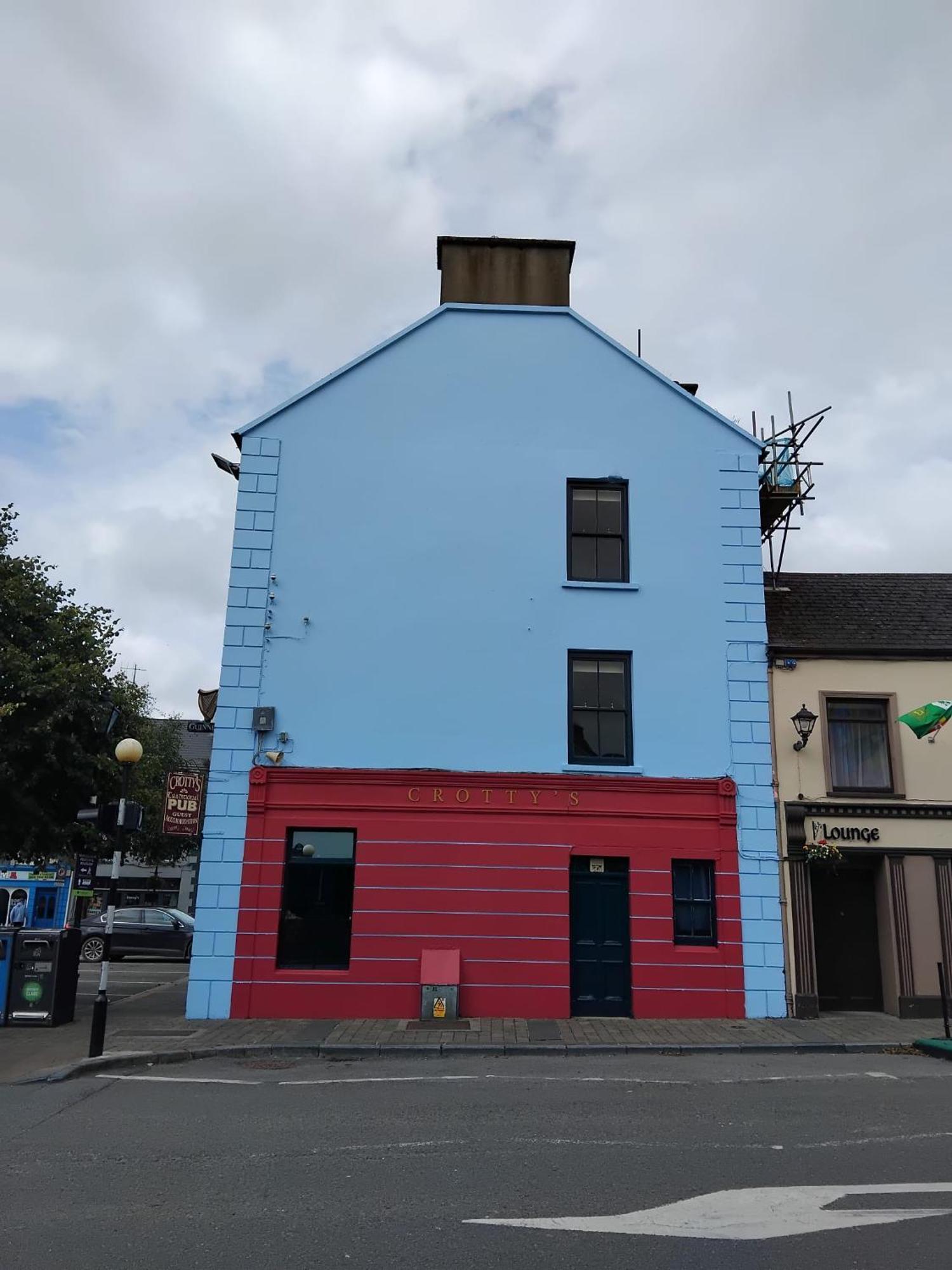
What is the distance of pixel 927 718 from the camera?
49.6ft

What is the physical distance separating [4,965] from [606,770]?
9.02 m

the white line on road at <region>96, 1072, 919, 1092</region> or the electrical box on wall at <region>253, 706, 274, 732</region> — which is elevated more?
the electrical box on wall at <region>253, 706, 274, 732</region>

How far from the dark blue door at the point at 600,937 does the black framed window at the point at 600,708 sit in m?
1.64

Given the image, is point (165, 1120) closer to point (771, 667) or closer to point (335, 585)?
point (335, 585)

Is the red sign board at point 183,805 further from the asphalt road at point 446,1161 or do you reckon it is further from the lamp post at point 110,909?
the asphalt road at point 446,1161

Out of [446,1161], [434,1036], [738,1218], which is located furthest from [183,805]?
[738,1218]

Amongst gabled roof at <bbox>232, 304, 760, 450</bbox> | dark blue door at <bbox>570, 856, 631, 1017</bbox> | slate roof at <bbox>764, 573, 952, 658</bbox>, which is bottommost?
dark blue door at <bbox>570, 856, 631, 1017</bbox>

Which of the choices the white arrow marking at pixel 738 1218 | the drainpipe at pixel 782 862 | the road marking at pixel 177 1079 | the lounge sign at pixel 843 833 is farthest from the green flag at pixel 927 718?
the road marking at pixel 177 1079

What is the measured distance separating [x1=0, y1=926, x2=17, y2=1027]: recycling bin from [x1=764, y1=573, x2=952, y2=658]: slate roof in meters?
12.1

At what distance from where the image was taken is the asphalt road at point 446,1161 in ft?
17.4

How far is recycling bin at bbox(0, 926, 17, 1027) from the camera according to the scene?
44.6 feet

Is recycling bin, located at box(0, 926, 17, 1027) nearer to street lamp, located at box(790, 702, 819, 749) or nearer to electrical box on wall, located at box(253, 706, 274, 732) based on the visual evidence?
electrical box on wall, located at box(253, 706, 274, 732)

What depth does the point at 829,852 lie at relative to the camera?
1503 cm

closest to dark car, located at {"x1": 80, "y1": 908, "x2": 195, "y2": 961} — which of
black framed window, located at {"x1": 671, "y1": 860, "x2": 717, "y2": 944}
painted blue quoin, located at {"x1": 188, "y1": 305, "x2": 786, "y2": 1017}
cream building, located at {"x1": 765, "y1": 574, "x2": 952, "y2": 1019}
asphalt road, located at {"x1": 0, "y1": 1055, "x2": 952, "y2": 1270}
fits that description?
painted blue quoin, located at {"x1": 188, "y1": 305, "x2": 786, "y2": 1017}
